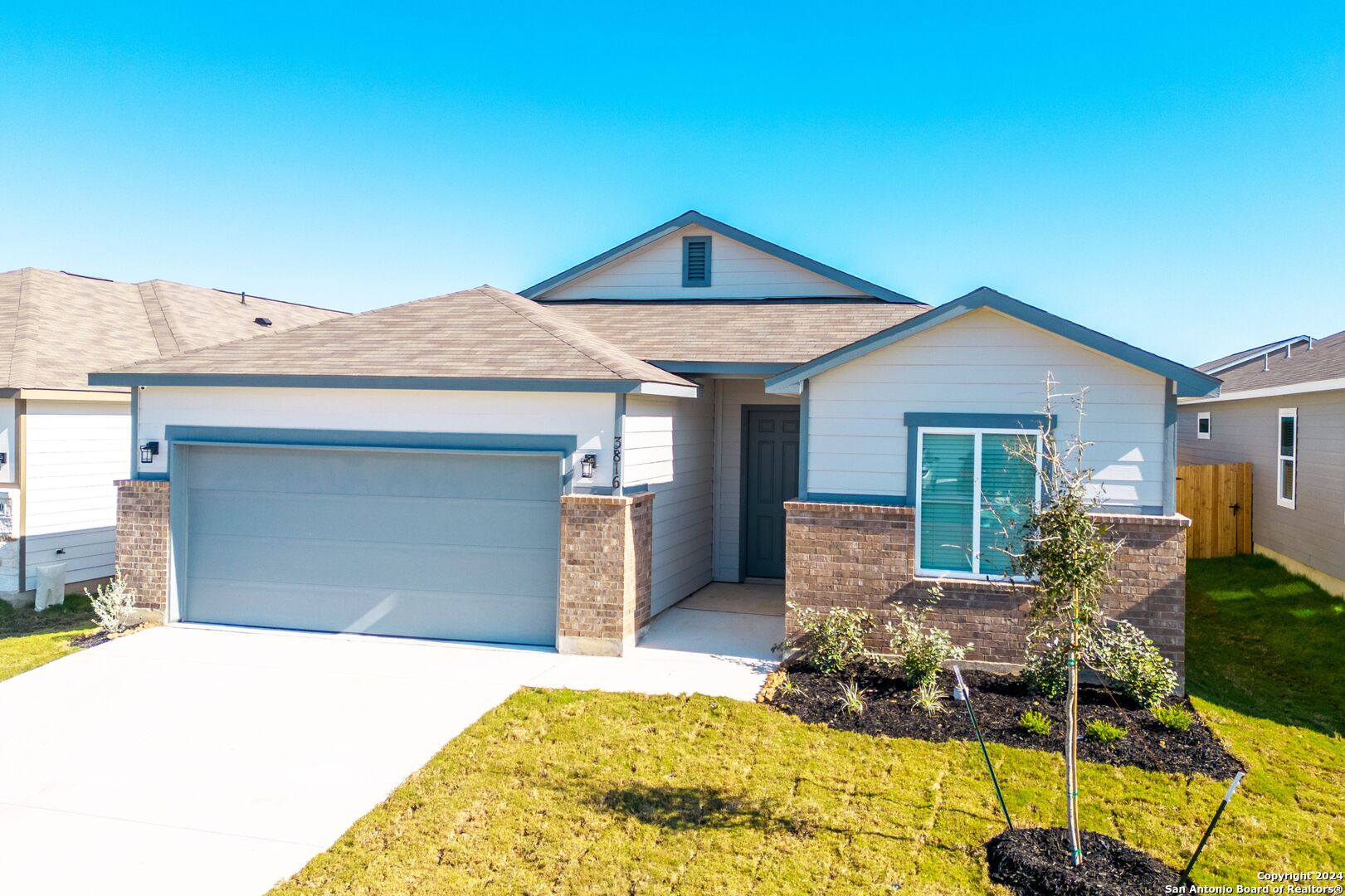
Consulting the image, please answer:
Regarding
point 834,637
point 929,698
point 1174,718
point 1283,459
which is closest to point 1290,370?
point 1283,459

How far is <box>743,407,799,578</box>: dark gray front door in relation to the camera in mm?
12469

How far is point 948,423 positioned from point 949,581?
5.16 ft

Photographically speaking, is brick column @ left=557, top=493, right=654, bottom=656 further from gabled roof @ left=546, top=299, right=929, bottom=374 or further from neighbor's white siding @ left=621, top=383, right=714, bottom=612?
gabled roof @ left=546, top=299, right=929, bottom=374

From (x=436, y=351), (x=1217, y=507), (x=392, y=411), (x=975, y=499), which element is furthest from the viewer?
(x=1217, y=507)

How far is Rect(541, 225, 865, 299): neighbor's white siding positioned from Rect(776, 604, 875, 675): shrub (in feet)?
22.2

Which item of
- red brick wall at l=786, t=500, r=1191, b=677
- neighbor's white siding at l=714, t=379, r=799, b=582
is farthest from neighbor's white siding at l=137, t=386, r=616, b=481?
neighbor's white siding at l=714, t=379, r=799, b=582

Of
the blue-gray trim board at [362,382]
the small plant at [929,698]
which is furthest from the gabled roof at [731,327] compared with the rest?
the small plant at [929,698]

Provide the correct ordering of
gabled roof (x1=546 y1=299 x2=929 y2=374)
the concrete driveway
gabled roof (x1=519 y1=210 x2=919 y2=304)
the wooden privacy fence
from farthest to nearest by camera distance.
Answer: the wooden privacy fence < gabled roof (x1=519 y1=210 x2=919 y2=304) < gabled roof (x1=546 y1=299 x2=929 y2=374) < the concrete driveway

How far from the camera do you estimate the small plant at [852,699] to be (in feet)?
23.4

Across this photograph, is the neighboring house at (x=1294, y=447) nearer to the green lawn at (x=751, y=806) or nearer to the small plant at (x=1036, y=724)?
the small plant at (x=1036, y=724)

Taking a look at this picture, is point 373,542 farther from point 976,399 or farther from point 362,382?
point 976,399

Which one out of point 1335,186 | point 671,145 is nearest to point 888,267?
point 671,145

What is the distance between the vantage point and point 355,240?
22.7 metres

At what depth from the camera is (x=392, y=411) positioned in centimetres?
938
